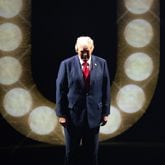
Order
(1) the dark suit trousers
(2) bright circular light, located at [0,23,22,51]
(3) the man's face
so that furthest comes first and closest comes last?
(2) bright circular light, located at [0,23,22,51]
(1) the dark suit trousers
(3) the man's face

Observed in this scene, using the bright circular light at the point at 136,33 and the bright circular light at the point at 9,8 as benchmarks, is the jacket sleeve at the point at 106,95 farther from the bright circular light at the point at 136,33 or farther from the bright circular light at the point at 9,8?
the bright circular light at the point at 9,8

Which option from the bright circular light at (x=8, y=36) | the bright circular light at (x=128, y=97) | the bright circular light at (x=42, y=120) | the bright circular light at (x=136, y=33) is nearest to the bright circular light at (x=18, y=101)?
the bright circular light at (x=42, y=120)

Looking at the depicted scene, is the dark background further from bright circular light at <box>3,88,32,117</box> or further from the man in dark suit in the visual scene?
the man in dark suit

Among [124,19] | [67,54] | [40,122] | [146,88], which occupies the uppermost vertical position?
[124,19]

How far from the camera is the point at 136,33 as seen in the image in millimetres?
3145

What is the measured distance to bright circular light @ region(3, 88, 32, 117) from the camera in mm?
3098

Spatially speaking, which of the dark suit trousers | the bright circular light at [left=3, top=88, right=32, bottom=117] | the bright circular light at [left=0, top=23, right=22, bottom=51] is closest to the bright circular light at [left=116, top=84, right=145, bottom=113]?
the dark suit trousers

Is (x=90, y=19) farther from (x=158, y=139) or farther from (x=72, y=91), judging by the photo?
(x=158, y=139)

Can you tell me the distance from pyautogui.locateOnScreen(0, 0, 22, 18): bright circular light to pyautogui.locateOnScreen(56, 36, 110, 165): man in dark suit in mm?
668

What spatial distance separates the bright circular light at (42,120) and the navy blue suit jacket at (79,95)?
414mm

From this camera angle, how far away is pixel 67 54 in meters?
3.19

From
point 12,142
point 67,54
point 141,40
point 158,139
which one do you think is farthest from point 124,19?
point 12,142

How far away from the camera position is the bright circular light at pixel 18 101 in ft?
10.2

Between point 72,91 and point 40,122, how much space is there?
0.53 metres
